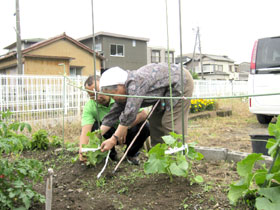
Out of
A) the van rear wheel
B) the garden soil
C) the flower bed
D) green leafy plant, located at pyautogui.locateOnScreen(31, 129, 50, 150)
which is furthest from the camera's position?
the flower bed

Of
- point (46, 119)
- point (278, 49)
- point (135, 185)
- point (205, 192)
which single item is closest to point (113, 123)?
point (135, 185)

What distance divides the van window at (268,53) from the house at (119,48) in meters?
16.6

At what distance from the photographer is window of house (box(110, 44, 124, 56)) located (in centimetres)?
2216

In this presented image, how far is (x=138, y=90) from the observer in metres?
2.26

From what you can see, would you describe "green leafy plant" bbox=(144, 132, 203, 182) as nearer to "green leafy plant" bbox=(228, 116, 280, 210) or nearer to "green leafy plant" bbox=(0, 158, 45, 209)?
"green leafy plant" bbox=(228, 116, 280, 210)

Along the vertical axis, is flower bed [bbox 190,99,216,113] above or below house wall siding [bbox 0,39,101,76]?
below

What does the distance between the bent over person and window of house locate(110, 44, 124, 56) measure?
19.9 meters

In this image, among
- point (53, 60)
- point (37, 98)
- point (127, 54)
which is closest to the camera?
point (37, 98)

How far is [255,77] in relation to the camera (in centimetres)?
493

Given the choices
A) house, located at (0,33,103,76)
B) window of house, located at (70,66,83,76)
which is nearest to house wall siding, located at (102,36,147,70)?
house, located at (0,33,103,76)

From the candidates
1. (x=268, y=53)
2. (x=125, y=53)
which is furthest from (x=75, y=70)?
(x=268, y=53)

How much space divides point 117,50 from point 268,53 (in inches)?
725

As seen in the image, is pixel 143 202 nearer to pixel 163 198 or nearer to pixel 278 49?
pixel 163 198

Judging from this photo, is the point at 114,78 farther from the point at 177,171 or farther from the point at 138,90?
the point at 177,171
